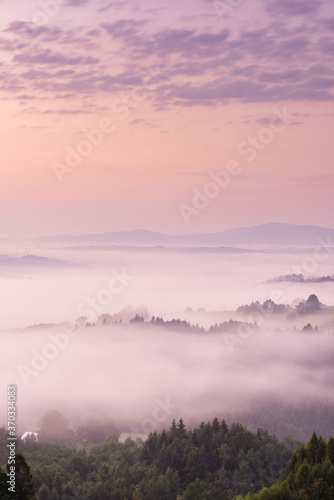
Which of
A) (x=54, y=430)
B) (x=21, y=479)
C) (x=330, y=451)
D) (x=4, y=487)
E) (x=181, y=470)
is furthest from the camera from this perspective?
(x=54, y=430)

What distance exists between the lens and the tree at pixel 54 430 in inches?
6250

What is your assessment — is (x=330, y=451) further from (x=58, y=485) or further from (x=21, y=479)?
(x=58, y=485)

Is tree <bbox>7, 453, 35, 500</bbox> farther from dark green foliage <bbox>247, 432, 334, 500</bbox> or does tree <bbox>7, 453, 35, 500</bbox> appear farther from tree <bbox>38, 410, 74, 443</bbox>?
tree <bbox>38, 410, 74, 443</bbox>

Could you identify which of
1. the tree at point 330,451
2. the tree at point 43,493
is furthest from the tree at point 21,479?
the tree at point 43,493

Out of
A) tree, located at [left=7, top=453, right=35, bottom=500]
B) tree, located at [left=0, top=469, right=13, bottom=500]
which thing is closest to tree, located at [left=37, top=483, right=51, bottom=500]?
tree, located at [left=7, top=453, right=35, bottom=500]

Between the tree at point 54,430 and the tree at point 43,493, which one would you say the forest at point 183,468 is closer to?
the tree at point 43,493

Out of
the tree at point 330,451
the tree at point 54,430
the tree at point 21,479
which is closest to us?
the tree at point 21,479

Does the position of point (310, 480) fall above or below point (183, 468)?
above

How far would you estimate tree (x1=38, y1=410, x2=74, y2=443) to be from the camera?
158750 millimetres

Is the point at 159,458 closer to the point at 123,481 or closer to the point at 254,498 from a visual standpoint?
the point at 123,481

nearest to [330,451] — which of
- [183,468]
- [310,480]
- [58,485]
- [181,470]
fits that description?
[310,480]

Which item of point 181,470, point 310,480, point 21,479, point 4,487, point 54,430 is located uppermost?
point 54,430

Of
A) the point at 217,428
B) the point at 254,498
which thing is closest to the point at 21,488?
the point at 254,498

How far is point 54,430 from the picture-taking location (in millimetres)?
162000
